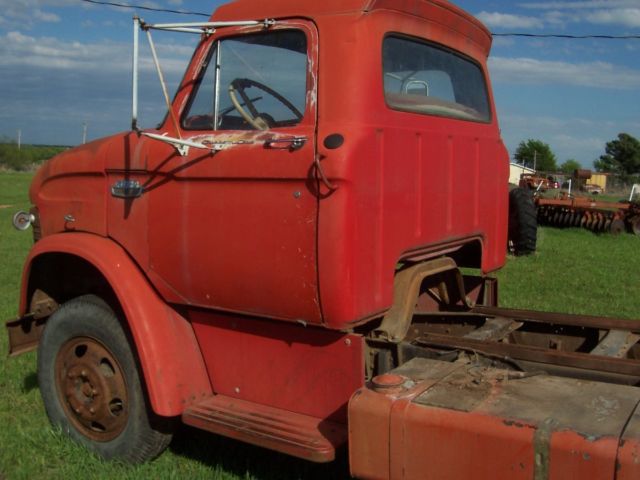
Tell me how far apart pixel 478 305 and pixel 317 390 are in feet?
5.73

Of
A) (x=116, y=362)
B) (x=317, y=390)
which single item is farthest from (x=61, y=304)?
(x=317, y=390)

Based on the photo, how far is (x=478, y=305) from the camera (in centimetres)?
470

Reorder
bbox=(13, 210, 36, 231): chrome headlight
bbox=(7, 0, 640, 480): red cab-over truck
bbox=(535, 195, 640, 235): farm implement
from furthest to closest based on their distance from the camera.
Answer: bbox=(535, 195, 640, 235): farm implement, bbox=(13, 210, 36, 231): chrome headlight, bbox=(7, 0, 640, 480): red cab-over truck

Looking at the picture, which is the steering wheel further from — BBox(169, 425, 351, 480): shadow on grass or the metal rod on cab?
BBox(169, 425, 351, 480): shadow on grass

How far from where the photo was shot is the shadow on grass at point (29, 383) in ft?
17.3

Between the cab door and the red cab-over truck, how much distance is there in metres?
0.01

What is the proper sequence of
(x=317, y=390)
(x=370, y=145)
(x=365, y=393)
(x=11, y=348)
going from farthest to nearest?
1. (x=11, y=348)
2. (x=317, y=390)
3. (x=370, y=145)
4. (x=365, y=393)

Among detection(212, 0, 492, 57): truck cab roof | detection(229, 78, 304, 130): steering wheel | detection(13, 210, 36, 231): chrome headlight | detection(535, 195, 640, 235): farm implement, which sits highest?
detection(212, 0, 492, 57): truck cab roof

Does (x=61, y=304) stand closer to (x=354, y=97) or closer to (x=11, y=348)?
(x=11, y=348)

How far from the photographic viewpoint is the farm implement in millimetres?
16094

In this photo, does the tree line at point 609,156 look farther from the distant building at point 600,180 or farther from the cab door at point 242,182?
the cab door at point 242,182

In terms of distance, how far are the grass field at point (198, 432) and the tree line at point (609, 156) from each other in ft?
163

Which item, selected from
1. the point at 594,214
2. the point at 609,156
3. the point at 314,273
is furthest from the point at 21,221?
the point at 609,156

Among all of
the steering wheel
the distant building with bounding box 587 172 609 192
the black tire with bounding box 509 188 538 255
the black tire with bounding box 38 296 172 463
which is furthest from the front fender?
the distant building with bounding box 587 172 609 192
